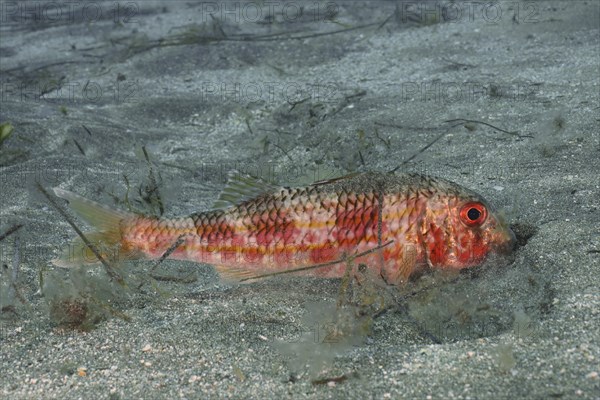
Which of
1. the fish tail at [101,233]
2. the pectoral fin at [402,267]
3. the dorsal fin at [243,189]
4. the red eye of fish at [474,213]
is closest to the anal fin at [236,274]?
the dorsal fin at [243,189]

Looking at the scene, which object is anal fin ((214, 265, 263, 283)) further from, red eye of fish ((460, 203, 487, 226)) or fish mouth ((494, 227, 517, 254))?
fish mouth ((494, 227, 517, 254))

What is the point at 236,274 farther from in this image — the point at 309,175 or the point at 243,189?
the point at 309,175

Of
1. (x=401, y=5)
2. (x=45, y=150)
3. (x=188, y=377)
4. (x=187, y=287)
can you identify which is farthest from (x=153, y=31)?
(x=188, y=377)

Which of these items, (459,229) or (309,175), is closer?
(459,229)

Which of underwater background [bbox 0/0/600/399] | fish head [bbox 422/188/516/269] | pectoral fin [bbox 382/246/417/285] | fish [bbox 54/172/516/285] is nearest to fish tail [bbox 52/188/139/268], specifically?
fish [bbox 54/172/516/285]

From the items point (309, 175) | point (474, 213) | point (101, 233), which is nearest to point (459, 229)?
point (474, 213)

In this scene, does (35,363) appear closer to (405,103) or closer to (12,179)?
(12,179)

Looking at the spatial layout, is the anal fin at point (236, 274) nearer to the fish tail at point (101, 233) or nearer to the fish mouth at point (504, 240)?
the fish tail at point (101, 233)
